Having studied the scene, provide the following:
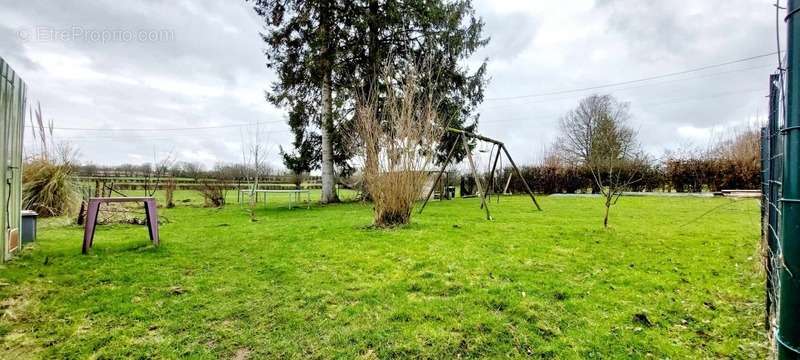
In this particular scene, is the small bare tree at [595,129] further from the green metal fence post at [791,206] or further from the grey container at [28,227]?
the grey container at [28,227]

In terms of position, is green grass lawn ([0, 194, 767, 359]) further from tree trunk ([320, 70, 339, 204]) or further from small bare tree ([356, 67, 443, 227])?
tree trunk ([320, 70, 339, 204])

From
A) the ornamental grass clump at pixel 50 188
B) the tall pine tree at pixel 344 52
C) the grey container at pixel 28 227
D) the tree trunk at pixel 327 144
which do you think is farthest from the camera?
the tree trunk at pixel 327 144

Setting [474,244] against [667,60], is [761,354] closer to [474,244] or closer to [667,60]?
[474,244]

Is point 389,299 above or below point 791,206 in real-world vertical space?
below

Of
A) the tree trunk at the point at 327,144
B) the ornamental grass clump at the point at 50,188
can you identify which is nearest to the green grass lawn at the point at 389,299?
the ornamental grass clump at the point at 50,188

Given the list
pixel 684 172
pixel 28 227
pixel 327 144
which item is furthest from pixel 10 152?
pixel 684 172

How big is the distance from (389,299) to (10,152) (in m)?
4.60

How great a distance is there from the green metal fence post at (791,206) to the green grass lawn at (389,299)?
1.32m

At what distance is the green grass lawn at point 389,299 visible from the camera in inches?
91.4

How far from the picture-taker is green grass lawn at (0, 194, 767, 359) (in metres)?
2.32

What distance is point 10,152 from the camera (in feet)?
13.2

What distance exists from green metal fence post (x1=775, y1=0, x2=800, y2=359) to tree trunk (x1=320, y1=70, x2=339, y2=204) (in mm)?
12411

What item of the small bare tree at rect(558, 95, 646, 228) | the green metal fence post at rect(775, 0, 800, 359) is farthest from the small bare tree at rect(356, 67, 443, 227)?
the small bare tree at rect(558, 95, 646, 228)

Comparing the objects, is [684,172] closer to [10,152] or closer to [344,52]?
[344,52]
